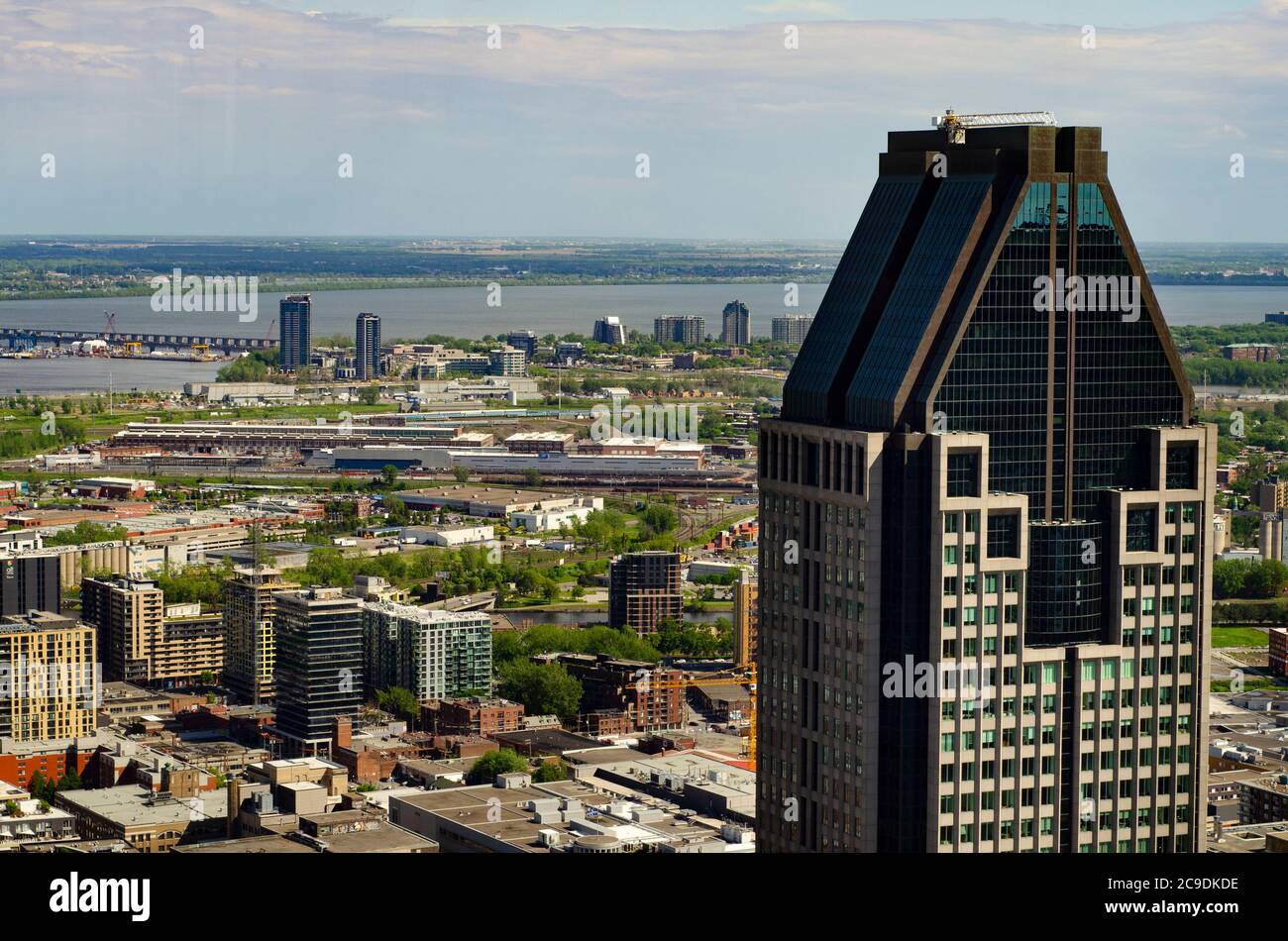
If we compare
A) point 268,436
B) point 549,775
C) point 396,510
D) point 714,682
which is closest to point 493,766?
point 549,775

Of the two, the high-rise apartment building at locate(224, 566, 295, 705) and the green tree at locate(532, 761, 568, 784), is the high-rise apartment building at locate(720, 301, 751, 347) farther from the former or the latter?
the green tree at locate(532, 761, 568, 784)

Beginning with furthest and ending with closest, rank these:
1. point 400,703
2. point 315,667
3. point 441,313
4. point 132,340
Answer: point 441,313, point 132,340, point 400,703, point 315,667

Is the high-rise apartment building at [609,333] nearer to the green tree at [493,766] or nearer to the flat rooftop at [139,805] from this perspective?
the green tree at [493,766]

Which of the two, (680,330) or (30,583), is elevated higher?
(680,330)

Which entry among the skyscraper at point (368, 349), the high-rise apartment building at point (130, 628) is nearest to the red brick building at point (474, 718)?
the high-rise apartment building at point (130, 628)

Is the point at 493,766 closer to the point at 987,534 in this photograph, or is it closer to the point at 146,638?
the point at 146,638

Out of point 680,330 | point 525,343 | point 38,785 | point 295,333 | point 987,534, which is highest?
point 680,330
